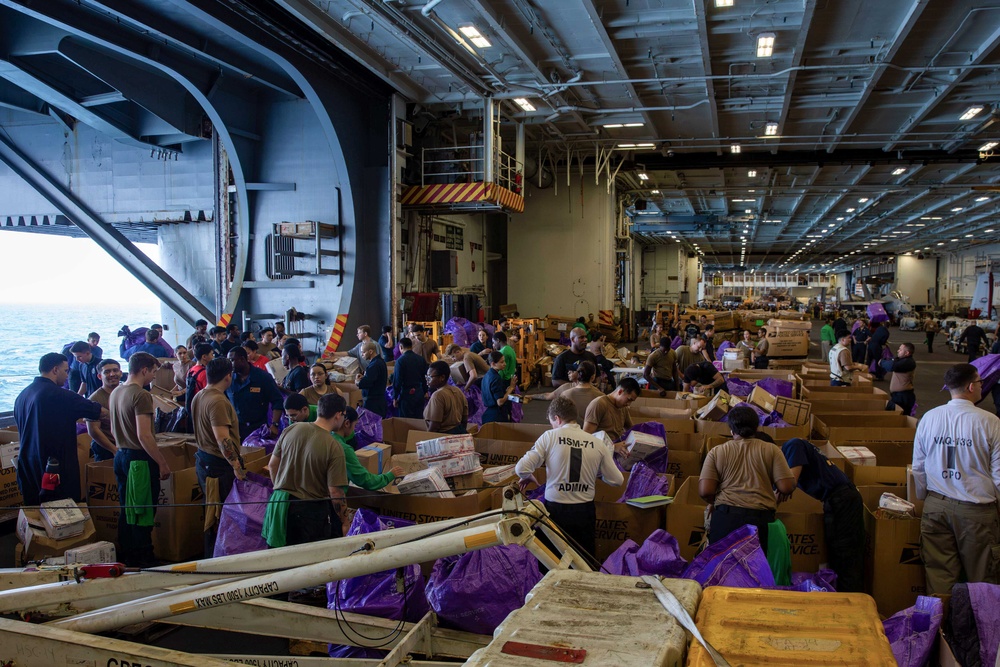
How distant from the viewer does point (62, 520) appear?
4.93 meters

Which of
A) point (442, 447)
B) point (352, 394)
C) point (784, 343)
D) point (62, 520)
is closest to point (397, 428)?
point (442, 447)

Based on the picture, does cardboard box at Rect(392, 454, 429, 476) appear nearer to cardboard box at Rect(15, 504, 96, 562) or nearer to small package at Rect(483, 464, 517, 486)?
small package at Rect(483, 464, 517, 486)

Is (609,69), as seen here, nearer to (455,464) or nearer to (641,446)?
(641,446)

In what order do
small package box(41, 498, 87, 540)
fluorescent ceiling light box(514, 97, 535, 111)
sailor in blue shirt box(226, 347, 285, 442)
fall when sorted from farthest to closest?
fluorescent ceiling light box(514, 97, 535, 111) → sailor in blue shirt box(226, 347, 285, 442) → small package box(41, 498, 87, 540)

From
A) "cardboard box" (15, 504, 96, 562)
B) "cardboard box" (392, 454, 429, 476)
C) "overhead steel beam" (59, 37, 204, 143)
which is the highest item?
"overhead steel beam" (59, 37, 204, 143)

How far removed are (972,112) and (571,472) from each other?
13.8 m

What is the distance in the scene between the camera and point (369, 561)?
100 inches

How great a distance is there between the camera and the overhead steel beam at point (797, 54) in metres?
8.75

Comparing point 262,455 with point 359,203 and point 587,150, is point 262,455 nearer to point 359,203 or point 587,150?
point 359,203

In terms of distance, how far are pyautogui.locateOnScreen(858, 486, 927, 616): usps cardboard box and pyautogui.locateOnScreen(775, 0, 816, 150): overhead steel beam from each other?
268 inches

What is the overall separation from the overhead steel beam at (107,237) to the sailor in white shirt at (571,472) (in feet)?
37.0

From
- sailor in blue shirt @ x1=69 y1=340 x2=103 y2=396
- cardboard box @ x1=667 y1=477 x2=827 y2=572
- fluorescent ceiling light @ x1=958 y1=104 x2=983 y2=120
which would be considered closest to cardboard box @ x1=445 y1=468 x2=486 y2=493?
cardboard box @ x1=667 y1=477 x2=827 y2=572

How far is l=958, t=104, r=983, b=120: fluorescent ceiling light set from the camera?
13.3 m

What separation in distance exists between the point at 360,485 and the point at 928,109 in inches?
534
